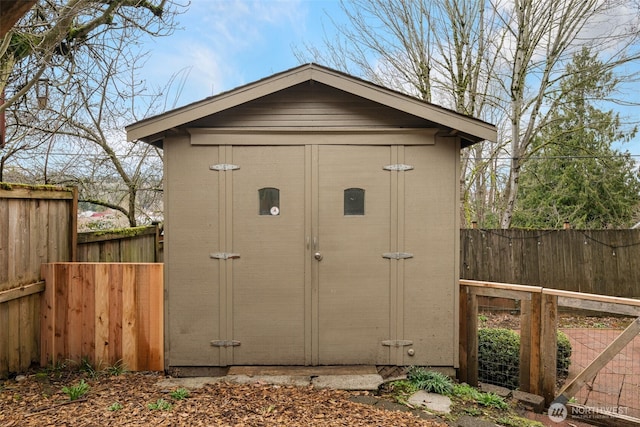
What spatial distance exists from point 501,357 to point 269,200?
2.86 m

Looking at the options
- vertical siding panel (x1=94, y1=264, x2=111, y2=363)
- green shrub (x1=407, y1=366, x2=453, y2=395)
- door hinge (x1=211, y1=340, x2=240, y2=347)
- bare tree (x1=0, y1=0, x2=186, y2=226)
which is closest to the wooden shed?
door hinge (x1=211, y1=340, x2=240, y2=347)

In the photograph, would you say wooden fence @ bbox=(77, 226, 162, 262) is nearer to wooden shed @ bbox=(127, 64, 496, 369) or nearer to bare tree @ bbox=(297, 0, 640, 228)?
wooden shed @ bbox=(127, 64, 496, 369)

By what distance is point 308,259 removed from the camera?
353cm

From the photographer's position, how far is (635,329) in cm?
286

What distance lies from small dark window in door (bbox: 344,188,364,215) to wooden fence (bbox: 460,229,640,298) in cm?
419

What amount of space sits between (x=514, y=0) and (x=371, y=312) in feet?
23.9

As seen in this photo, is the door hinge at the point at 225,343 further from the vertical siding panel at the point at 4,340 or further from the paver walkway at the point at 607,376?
the paver walkway at the point at 607,376

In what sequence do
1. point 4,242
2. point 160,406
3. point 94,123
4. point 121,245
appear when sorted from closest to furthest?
1. point 160,406
2. point 4,242
3. point 121,245
4. point 94,123

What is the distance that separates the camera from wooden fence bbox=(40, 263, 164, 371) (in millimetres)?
3521

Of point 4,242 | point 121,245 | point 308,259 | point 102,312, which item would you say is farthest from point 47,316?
point 308,259

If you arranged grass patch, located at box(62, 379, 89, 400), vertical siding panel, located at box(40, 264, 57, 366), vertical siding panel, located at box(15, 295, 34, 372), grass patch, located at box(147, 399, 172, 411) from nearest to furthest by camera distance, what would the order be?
1. grass patch, located at box(147, 399, 172, 411)
2. grass patch, located at box(62, 379, 89, 400)
3. vertical siding panel, located at box(15, 295, 34, 372)
4. vertical siding panel, located at box(40, 264, 57, 366)

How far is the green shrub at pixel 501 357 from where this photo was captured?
365 centimetres

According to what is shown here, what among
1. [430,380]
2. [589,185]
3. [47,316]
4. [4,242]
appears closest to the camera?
[4,242]

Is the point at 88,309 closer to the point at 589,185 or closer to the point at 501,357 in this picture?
the point at 501,357
